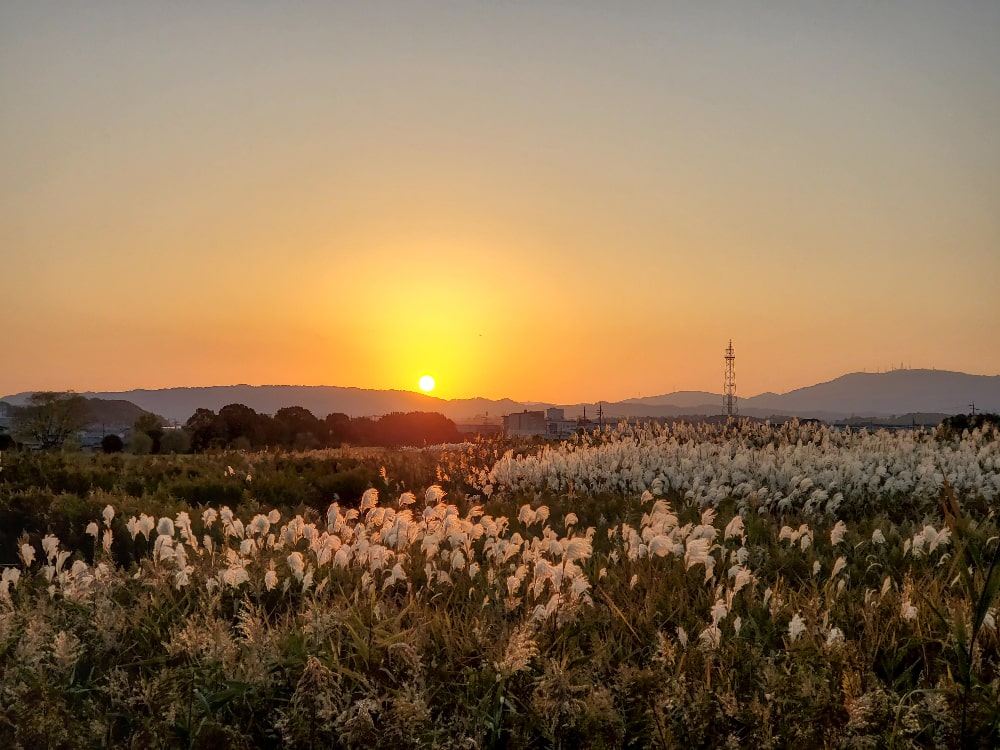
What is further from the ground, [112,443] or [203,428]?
[203,428]

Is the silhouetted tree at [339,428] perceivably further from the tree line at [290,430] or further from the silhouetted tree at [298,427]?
the silhouetted tree at [298,427]

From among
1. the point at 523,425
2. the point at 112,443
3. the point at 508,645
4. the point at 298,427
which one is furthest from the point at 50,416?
the point at 508,645

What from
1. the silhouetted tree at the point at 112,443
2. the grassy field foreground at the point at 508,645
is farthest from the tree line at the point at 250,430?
the grassy field foreground at the point at 508,645

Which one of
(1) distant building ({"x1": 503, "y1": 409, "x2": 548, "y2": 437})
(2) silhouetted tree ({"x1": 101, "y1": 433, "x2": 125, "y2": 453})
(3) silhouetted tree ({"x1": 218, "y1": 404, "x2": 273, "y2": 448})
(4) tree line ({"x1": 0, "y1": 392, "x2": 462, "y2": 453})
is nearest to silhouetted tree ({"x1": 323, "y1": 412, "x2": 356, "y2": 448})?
(4) tree line ({"x1": 0, "y1": 392, "x2": 462, "y2": 453})

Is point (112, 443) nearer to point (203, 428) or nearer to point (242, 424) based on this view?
point (203, 428)

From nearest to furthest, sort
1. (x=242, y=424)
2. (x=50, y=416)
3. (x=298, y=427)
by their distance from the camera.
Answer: (x=242, y=424), (x=298, y=427), (x=50, y=416)

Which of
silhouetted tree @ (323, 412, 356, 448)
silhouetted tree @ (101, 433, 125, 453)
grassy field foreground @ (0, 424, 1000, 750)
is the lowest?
silhouetted tree @ (101, 433, 125, 453)

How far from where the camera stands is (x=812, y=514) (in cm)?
982

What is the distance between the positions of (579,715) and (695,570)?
257cm

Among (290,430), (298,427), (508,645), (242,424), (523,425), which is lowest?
(508,645)

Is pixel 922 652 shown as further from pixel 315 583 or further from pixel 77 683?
pixel 77 683

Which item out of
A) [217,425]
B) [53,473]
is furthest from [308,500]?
[217,425]

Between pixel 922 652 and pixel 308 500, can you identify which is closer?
pixel 922 652

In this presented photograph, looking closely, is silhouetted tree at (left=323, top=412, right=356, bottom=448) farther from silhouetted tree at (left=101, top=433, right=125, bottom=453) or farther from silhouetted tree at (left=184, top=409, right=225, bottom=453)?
silhouetted tree at (left=101, top=433, right=125, bottom=453)
